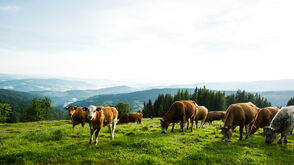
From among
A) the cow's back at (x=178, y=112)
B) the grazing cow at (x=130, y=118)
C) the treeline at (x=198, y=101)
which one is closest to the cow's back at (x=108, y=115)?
the cow's back at (x=178, y=112)

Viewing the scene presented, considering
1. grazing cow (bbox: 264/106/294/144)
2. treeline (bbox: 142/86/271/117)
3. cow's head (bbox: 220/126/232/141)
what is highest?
grazing cow (bbox: 264/106/294/144)

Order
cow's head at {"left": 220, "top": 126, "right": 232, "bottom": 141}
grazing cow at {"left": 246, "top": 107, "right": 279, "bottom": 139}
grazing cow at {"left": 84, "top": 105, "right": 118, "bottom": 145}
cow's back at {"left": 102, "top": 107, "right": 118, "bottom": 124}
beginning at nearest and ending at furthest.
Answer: grazing cow at {"left": 84, "top": 105, "right": 118, "bottom": 145}, cow's back at {"left": 102, "top": 107, "right": 118, "bottom": 124}, cow's head at {"left": 220, "top": 126, "right": 232, "bottom": 141}, grazing cow at {"left": 246, "top": 107, "right": 279, "bottom": 139}

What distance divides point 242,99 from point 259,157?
4591 inches

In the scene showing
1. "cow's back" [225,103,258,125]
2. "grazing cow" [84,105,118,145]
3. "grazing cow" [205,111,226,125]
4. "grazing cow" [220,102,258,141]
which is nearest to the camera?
"grazing cow" [84,105,118,145]

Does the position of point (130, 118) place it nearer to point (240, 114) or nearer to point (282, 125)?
point (240, 114)

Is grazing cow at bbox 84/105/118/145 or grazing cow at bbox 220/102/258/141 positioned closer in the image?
grazing cow at bbox 84/105/118/145

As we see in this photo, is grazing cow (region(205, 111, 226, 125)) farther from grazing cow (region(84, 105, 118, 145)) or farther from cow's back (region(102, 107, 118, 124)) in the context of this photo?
cow's back (region(102, 107, 118, 124))

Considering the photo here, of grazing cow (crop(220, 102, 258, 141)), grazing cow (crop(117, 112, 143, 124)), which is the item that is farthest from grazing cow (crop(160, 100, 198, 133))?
grazing cow (crop(117, 112, 143, 124))

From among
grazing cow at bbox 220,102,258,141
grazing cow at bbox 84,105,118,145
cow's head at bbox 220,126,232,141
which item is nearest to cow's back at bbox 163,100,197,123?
grazing cow at bbox 220,102,258,141

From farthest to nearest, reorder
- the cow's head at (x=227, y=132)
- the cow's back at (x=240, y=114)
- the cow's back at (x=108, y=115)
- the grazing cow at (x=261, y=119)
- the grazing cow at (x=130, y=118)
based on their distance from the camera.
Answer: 1. the grazing cow at (x=130, y=118)
2. the grazing cow at (x=261, y=119)
3. the cow's back at (x=240, y=114)
4. the cow's head at (x=227, y=132)
5. the cow's back at (x=108, y=115)

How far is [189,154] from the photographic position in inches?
370

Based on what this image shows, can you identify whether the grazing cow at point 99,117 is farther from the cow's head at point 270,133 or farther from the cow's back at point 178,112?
the cow's head at point 270,133

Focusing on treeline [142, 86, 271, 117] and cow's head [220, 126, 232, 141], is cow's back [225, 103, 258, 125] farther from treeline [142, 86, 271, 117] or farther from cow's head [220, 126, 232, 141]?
treeline [142, 86, 271, 117]

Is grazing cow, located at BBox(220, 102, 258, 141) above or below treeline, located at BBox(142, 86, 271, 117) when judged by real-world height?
above
